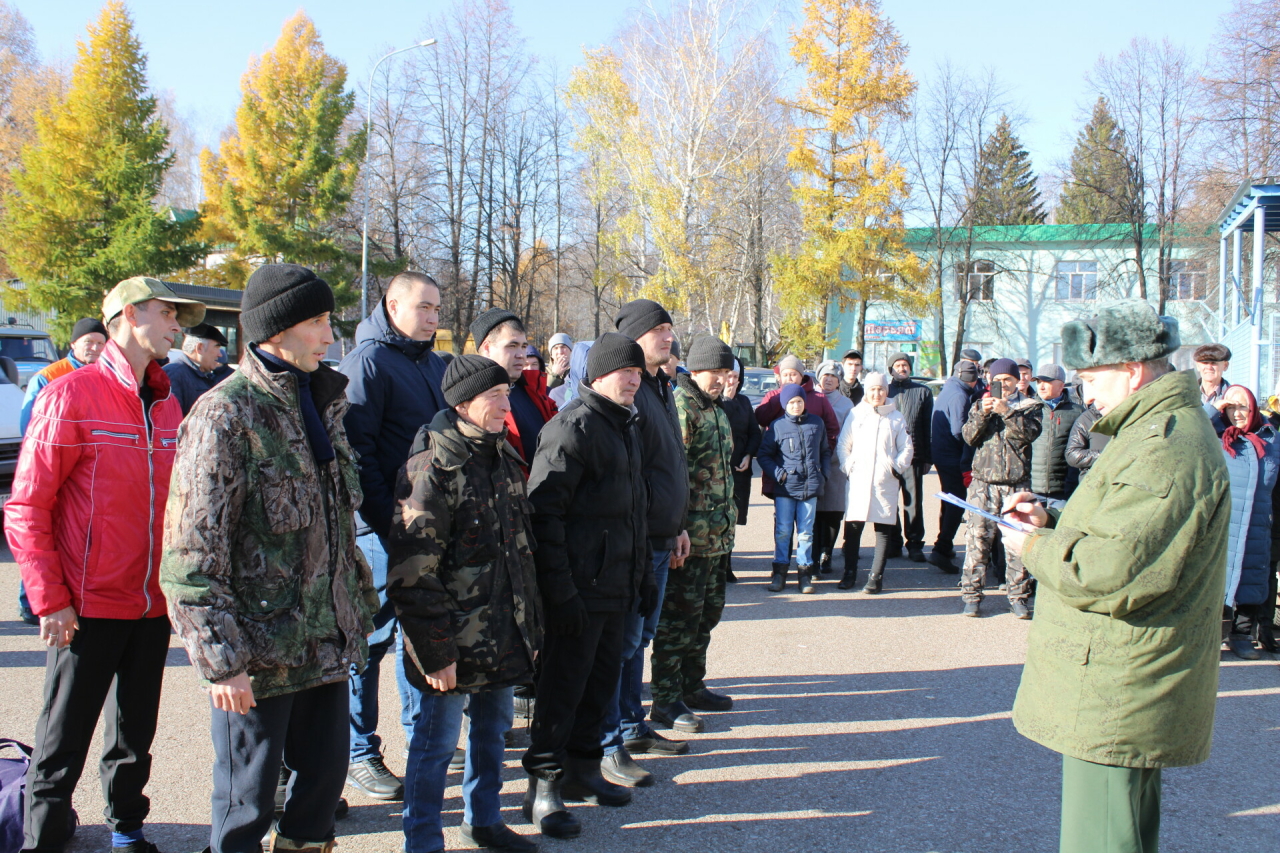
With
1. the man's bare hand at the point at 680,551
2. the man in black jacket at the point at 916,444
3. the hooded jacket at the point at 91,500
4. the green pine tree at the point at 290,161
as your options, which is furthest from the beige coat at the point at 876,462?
the green pine tree at the point at 290,161

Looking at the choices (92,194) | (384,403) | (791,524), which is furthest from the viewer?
(92,194)

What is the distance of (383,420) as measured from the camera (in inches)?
149

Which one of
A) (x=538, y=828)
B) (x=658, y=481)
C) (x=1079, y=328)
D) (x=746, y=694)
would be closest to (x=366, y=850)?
(x=538, y=828)

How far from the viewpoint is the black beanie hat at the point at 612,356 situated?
12.5 ft

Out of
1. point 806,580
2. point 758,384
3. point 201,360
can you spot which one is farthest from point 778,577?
point 758,384

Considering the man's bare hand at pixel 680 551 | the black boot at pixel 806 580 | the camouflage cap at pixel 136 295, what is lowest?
the black boot at pixel 806 580

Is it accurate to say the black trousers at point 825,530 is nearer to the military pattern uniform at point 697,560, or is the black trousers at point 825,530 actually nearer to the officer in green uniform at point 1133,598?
the military pattern uniform at point 697,560

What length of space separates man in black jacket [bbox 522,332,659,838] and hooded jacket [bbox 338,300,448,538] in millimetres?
596

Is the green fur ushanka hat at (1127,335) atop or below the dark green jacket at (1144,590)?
atop

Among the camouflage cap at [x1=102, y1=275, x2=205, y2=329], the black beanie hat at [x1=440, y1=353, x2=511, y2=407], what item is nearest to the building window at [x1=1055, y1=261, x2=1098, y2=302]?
the black beanie hat at [x1=440, y1=353, x2=511, y2=407]

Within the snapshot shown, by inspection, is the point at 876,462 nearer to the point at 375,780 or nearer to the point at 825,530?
the point at 825,530

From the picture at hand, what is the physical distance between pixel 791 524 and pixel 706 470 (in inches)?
127

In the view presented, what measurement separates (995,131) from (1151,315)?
3981 centimetres

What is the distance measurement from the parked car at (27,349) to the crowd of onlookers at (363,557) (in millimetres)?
13775
